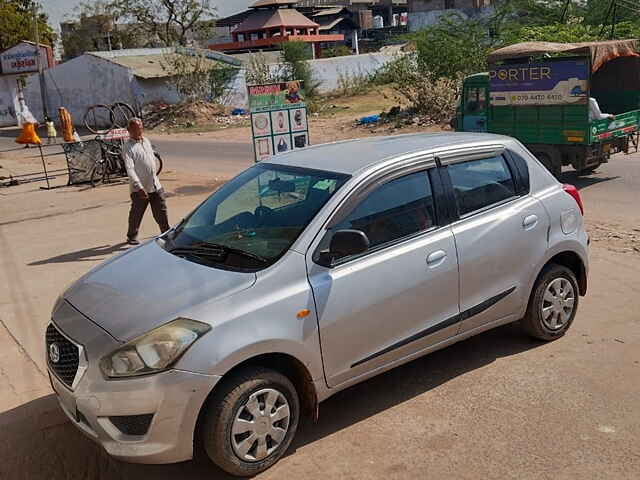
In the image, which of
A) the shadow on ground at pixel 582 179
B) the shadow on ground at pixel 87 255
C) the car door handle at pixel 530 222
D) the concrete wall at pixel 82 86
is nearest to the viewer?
the car door handle at pixel 530 222

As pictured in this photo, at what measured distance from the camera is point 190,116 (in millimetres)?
36000

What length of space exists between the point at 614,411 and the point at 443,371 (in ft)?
3.86

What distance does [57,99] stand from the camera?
139 feet

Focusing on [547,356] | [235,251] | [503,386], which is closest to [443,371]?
[503,386]

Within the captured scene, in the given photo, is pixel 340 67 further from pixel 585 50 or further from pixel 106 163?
pixel 585 50

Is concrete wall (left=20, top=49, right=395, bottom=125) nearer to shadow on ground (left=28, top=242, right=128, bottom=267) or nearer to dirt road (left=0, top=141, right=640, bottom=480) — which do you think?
shadow on ground (left=28, top=242, right=128, bottom=267)

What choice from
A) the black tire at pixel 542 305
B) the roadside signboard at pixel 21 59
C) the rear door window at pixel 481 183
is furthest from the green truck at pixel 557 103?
the roadside signboard at pixel 21 59

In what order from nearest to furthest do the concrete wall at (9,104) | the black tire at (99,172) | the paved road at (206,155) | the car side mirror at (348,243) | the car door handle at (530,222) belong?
the car side mirror at (348,243), the car door handle at (530,222), the black tire at (99,172), the paved road at (206,155), the concrete wall at (9,104)

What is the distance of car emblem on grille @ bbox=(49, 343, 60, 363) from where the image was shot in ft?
13.2

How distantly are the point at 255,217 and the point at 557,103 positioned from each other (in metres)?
9.14

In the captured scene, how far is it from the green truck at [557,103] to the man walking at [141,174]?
6989 millimetres

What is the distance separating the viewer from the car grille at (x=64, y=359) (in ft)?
12.6

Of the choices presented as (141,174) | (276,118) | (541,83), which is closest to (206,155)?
(276,118)

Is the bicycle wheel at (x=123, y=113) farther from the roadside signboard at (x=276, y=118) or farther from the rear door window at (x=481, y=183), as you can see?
the rear door window at (x=481, y=183)
